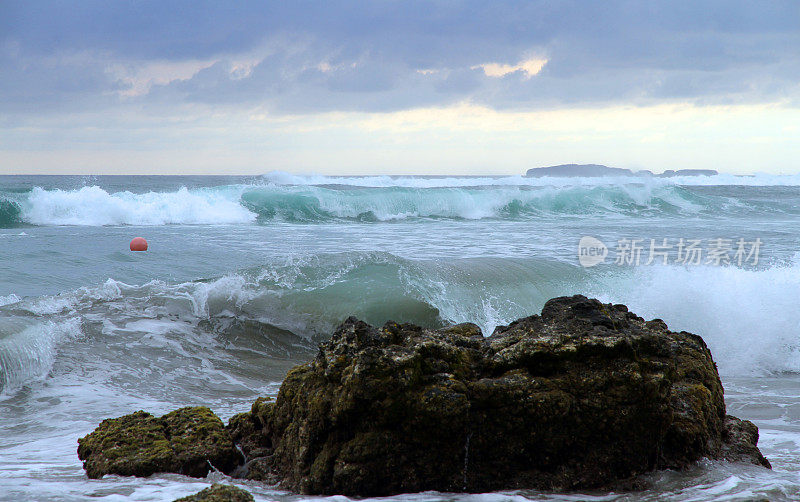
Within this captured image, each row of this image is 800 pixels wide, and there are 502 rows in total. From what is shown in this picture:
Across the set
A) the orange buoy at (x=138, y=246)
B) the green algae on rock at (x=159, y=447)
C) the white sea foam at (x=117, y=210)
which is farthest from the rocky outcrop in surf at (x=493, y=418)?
the white sea foam at (x=117, y=210)

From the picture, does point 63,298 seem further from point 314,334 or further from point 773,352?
point 773,352

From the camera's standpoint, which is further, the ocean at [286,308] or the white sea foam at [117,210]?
the white sea foam at [117,210]

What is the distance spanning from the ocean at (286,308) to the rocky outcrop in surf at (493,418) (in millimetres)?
113

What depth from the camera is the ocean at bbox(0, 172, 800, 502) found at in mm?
3902

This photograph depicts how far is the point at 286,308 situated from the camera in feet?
27.8

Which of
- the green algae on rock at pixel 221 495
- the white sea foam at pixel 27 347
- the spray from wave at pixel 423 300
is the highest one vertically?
the green algae on rock at pixel 221 495

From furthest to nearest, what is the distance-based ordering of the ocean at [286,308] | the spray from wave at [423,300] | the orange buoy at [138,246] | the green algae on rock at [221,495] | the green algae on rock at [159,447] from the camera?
1. the orange buoy at [138,246]
2. the spray from wave at [423,300]
3. the ocean at [286,308]
4. the green algae on rock at [159,447]
5. the green algae on rock at [221,495]

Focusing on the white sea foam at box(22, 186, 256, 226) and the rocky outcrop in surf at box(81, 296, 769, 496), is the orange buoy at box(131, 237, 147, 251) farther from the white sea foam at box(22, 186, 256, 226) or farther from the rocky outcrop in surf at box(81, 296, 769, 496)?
the rocky outcrop in surf at box(81, 296, 769, 496)

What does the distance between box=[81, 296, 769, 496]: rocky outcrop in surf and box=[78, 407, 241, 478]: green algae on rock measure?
12.2 inches

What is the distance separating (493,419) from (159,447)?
6.04 ft

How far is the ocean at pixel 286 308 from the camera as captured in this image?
154 inches

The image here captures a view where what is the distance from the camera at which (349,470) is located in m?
3.07

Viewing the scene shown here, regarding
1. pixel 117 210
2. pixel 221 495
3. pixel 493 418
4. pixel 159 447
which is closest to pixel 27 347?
pixel 159 447

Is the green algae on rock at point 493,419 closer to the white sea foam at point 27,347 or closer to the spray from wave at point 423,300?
the white sea foam at point 27,347
